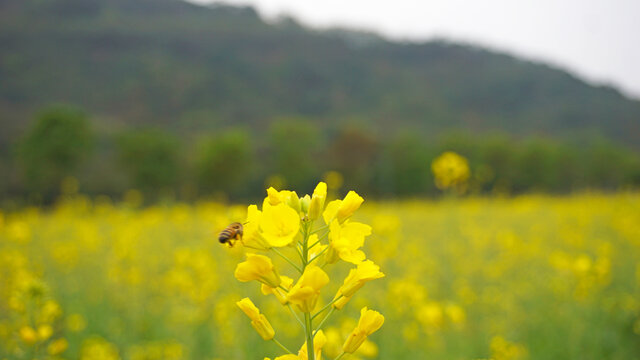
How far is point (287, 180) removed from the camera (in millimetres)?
36094

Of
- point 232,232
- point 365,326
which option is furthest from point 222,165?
point 365,326

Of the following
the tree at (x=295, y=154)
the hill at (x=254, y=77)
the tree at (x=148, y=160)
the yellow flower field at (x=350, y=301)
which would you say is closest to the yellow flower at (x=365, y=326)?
the yellow flower field at (x=350, y=301)

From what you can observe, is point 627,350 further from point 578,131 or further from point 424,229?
point 578,131

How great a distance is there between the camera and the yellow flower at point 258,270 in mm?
1179

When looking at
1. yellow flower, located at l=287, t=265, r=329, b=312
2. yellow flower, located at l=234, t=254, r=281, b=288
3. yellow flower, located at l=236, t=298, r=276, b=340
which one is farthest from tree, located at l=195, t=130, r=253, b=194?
yellow flower, located at l=287, t=265, r=329, b=312

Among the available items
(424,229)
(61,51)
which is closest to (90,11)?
(61,51)

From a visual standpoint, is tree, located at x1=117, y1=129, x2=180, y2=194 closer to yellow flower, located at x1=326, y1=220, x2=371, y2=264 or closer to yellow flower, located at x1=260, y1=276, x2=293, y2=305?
yellow flower, located at x1=260, y1=276, x2=293, y2=305

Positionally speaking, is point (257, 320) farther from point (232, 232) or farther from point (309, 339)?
point (232, 232)

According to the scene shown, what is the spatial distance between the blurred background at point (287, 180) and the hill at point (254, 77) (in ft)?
2.20

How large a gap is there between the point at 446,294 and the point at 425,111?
3698 inches

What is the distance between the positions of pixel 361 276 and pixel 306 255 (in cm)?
18

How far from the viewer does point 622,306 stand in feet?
15.0

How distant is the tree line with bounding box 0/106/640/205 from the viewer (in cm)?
2802

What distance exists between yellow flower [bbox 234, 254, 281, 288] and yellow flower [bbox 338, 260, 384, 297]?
0.22 meters
